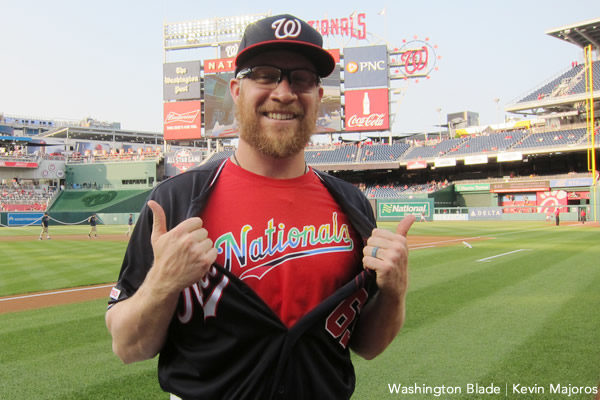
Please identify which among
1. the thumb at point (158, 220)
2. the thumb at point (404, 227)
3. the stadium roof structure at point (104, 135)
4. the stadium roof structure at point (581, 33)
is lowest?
the thumb at point (404, 227)

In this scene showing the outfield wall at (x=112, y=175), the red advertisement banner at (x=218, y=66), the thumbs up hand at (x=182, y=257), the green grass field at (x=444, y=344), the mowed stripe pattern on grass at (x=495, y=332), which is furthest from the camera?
the outfield wall at (x=112, y=175)

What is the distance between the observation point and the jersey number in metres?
1.80

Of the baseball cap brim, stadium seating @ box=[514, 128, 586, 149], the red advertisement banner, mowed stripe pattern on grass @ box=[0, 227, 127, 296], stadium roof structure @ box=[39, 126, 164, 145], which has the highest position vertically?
the red advertisement banner

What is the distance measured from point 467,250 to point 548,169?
3521 centimetres

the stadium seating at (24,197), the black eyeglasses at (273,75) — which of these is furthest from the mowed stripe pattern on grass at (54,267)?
the stadium seating at (24,197)

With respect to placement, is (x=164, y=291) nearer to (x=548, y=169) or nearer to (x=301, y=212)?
(x=301, y=212)

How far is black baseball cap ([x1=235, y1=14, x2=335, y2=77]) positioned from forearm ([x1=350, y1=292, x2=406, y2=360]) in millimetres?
1069

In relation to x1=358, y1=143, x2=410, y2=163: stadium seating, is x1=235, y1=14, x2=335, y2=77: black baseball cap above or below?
below

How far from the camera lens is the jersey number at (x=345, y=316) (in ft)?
5.90

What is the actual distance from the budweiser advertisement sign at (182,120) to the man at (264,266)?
49.3 meters

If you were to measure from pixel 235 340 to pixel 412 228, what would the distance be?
1139 inches

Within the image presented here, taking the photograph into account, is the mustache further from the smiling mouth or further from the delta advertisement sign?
the delta advertisement sign

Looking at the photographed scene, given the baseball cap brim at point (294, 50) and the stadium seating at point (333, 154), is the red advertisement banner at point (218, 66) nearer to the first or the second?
the stadium seating at point (333, 154)

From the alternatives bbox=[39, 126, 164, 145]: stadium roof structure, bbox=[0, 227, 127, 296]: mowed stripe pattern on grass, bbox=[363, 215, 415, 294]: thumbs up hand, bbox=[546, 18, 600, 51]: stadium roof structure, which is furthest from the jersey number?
bbox=[39, 126, 164, 145]: stadium roof structure
